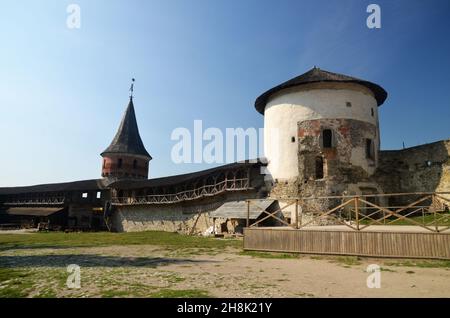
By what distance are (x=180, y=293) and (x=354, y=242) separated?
6.57m

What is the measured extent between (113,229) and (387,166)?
2772 cm

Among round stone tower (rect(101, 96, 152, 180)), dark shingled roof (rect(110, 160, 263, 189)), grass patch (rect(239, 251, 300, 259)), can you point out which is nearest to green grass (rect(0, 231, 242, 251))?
grass patch (rect(239, 251, 300, 259))

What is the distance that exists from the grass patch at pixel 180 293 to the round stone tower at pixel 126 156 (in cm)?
3477

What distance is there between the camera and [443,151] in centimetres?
1864

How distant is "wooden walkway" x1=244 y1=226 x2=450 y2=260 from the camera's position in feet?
29.2

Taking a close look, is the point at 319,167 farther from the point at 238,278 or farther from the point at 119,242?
the point at 238,278

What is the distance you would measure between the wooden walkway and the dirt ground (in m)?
0.35

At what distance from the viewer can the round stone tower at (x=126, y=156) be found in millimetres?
38625

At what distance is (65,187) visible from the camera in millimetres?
37531

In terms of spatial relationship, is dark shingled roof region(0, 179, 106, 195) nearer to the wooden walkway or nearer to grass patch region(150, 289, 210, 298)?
the wooden walkway

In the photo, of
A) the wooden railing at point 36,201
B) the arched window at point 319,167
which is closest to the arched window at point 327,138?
the arched window at point 319,167

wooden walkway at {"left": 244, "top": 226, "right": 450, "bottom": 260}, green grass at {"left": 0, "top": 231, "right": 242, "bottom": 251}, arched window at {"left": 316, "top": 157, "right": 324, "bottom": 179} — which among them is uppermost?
Answer: arched window at {"left": 316, "top": 157, "right": 324, "bottom": 179}

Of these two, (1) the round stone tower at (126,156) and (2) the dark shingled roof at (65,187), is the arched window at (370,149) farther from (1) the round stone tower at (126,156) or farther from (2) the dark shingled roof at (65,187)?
(1) the round stone tower at (126,156)
